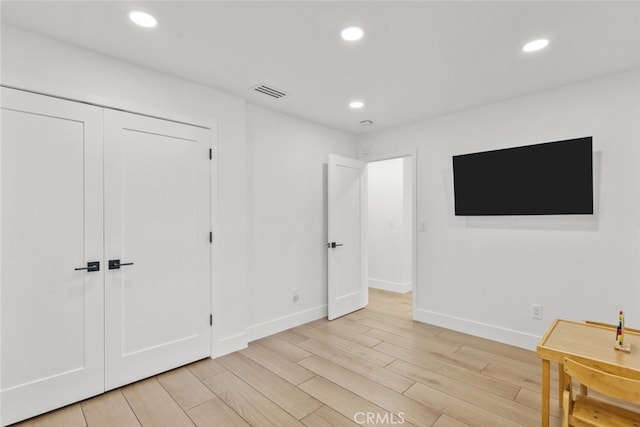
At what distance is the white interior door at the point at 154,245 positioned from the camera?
2373 mm

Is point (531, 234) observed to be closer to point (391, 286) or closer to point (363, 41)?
point (363, 41)

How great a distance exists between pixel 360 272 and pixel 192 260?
246 cm

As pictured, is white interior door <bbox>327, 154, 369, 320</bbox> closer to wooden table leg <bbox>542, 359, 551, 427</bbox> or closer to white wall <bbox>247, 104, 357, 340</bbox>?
white wall <bbox>247, 104, 357, 340</bbox>

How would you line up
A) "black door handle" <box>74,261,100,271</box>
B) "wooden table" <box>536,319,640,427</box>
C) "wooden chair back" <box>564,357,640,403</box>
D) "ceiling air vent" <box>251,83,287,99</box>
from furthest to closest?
"ceiling air vent" <box>251,83,287,99</box>
"black door handle" <box>74,261,100,271</box>
"wooden table" <box>536,319,640,427</box>
"wooden chair back" <box>564,357,640,403</box>

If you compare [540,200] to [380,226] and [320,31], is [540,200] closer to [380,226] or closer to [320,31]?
[320,31]

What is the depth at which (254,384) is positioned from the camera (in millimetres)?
2441

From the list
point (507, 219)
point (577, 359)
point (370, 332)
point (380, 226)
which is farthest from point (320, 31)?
point (380, 226)

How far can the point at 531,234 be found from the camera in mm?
3086

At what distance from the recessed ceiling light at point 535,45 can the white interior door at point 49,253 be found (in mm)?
3186

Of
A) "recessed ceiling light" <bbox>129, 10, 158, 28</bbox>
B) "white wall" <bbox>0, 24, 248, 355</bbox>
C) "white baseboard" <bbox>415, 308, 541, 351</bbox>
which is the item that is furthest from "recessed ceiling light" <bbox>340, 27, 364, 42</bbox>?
"white baseboard" <bbox>415, 308, 541, 351</bbox>

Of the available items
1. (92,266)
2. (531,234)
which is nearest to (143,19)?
(92,266)

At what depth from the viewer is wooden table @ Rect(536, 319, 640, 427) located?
1.57 metres

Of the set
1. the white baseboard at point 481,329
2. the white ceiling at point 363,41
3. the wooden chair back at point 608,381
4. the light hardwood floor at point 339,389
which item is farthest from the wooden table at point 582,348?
the white ceiling at point 363,41

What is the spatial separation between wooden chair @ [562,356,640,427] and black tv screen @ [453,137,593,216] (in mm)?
1728
